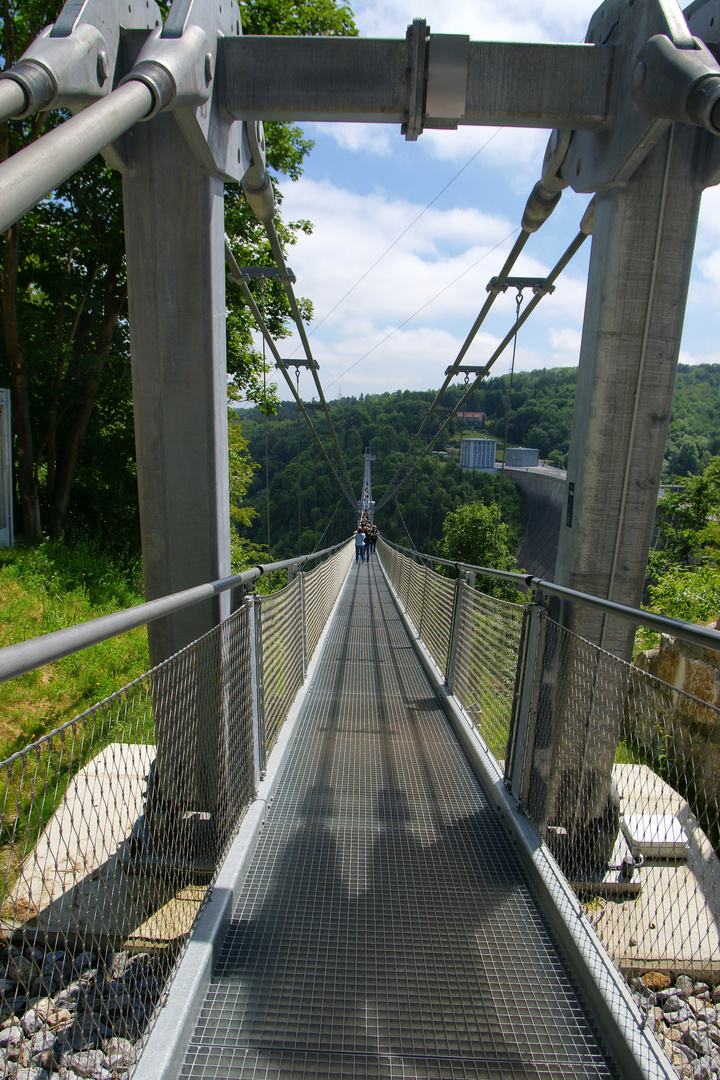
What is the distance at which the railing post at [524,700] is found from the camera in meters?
2.22

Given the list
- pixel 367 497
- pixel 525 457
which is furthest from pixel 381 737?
pixel 525 457

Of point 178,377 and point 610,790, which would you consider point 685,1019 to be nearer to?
point 610,790

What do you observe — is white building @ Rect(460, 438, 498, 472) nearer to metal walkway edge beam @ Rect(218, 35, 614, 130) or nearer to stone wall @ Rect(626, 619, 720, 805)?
stone wall @ Rect(626, 619, 720, 805)

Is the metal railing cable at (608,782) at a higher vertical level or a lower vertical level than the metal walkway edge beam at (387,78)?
lower

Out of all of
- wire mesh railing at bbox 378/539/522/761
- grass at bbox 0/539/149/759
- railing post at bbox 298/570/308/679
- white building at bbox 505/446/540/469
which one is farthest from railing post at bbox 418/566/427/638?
white building at bbox 505/446/540/469

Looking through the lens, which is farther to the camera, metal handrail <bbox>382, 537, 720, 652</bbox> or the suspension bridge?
the suspension bridge

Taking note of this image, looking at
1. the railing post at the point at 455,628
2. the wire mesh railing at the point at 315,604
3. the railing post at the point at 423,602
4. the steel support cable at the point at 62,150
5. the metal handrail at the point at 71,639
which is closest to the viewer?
the metal handrail at the point at 71,639

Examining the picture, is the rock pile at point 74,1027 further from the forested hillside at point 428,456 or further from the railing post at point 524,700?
the forested hillside at point 428,456

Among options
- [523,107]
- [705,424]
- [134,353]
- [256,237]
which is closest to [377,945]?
[134,353]

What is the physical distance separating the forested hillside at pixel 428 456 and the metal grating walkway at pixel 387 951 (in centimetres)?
3200

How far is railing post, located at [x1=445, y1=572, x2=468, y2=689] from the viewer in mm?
3709

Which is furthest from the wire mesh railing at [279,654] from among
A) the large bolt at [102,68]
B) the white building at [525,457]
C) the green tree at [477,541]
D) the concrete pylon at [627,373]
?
the white building at [525,457]

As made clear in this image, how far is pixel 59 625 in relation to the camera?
16.8 feet

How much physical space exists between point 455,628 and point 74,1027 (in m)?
2.67
